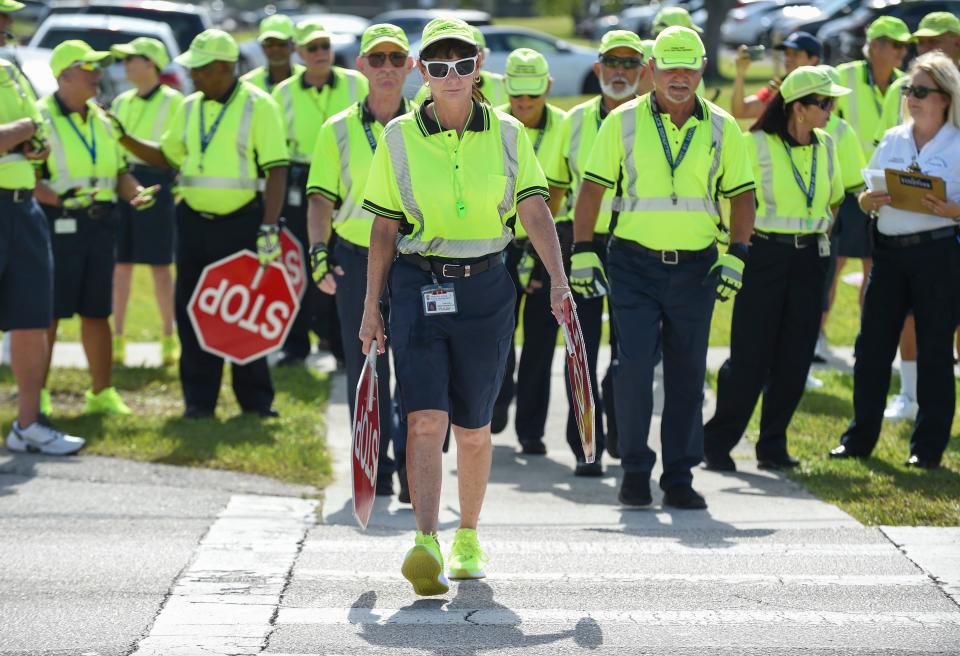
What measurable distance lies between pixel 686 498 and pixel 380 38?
2700 mm

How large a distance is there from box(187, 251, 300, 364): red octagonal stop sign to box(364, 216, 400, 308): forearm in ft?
10.9

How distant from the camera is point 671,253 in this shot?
7.30 metres

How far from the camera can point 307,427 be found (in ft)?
30.6

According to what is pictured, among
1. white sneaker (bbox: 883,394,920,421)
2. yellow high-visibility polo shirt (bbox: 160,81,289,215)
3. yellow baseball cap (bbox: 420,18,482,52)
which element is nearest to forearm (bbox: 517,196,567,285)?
yellow baseball cap (bbox: 420,18,482,52)

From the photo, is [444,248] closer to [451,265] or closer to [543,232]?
[451,265]

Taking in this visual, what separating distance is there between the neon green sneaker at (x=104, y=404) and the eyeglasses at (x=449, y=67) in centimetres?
458

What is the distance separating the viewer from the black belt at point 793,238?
816 cm

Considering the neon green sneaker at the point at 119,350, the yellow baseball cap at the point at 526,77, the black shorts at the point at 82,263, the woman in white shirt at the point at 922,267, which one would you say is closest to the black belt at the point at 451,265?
the yellow baseball cap at the point at 526,77

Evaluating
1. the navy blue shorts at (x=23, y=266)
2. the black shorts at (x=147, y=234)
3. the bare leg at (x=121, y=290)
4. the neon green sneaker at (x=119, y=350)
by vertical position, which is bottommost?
the neon green sneaker at (x=119, y=350)

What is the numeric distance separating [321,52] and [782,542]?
5.17 meters

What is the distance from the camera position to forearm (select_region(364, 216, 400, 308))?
19.6ft

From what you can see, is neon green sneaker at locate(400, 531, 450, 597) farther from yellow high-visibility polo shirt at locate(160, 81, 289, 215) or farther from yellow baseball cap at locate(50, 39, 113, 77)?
yellow baseball cap at locate(50, 39, 113, 77)

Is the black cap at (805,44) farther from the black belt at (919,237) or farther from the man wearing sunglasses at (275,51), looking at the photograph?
the man wearing sunglasses at (275,51)

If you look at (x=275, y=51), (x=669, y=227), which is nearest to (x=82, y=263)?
(x=275, y=51)
